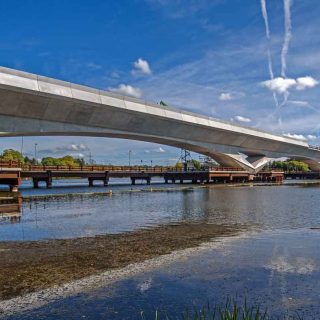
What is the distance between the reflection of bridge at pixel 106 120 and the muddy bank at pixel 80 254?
2868cm

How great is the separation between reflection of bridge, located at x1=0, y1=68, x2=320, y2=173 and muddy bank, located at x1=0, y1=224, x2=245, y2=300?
28683 millimetres

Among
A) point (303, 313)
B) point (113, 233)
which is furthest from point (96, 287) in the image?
point (113, 233)

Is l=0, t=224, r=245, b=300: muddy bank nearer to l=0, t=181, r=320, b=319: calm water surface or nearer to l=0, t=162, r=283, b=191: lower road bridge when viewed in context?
l=0, t=181, r=320, b=319: calm water surface

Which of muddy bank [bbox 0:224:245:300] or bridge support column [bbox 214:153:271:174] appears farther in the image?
bridge support column [bbox 214:153:271:174]

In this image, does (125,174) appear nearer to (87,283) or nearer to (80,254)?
(80,254)

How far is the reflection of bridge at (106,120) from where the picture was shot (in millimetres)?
40125

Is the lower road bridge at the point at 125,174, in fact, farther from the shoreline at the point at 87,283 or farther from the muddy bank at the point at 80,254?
the shoreline at the point at 87,283

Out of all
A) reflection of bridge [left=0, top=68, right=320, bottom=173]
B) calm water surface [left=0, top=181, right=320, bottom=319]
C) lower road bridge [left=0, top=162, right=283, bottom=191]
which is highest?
reflection of bridge [left=0, top=68, right=320, bottom=173]

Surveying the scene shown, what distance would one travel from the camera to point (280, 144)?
8738 centimetres

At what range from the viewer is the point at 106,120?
5059 cm

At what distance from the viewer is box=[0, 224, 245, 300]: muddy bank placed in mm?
8125

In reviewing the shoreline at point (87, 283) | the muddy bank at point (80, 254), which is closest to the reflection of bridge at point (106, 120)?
the muddy bank at point (80, 254)

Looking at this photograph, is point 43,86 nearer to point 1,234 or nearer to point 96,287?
point 1,234

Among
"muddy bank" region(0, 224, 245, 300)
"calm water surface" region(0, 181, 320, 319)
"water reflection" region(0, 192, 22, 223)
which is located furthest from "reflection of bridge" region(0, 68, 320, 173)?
"muddy bank" region(0, 224, 245, 300)
